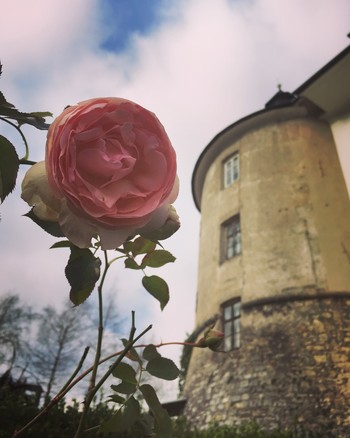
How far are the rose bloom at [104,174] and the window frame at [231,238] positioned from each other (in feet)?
35.0

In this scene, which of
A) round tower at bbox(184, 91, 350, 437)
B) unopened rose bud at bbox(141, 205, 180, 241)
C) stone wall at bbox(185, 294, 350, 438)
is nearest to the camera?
unopened rose bud at bbox(141, 205, 180, 241)

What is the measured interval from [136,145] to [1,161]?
21 cm

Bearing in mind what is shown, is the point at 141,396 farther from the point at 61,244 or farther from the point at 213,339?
the point at 61,244

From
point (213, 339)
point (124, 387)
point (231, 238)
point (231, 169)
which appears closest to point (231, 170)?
point (231, 169)

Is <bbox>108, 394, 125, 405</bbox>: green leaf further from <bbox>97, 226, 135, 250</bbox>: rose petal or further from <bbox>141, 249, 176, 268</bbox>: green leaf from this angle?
<bbox>97, 226, 135, 250</bbox>: rose petal

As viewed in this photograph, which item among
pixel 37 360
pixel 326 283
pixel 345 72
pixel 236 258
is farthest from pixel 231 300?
pixel 37 360

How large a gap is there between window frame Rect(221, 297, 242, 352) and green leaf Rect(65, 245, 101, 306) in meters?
9.50

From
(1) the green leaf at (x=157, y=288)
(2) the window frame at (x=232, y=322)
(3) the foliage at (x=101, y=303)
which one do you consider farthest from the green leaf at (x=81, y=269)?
(2) the window frame at (x=232, y=322)

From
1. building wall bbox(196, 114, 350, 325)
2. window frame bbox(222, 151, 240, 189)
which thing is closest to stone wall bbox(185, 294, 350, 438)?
building wall bbox(196, 114, 350, 325)

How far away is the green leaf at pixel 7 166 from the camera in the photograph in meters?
0.59

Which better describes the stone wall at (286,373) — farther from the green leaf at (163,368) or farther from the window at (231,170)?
the green leaf at (163,368)

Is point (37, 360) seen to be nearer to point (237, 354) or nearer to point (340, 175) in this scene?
point (237, 354)

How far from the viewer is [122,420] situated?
29.1 inches

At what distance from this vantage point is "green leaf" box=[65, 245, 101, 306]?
2.05ft
